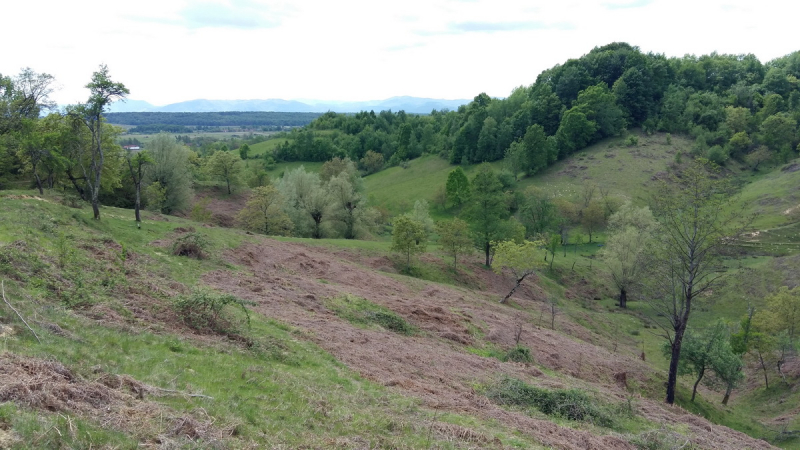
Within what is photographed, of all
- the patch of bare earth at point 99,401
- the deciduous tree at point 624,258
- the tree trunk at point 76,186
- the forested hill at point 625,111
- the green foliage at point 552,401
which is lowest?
the deciduous tree at point 624,258

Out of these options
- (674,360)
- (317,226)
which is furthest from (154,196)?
(674,360)

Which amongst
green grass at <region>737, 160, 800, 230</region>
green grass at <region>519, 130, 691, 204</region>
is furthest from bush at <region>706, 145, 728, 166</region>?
green grass at <region>737, 160, 800, 230</region>

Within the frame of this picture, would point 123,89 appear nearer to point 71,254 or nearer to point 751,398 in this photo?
point 71,254

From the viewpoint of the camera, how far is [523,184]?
90688 millimetres

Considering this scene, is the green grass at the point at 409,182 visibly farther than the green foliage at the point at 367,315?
Yes

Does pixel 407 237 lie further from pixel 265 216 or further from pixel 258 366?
pixel 258 366

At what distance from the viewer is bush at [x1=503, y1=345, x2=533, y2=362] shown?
23.6 meters

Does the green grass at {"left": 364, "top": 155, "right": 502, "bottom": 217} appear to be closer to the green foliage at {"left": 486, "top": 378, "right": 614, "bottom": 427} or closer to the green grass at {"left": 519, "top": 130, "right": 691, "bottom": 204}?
the green grass at {"left": 519, "top": 130, "right": 691, "bottom": 204}

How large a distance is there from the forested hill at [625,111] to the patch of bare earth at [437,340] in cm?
6530

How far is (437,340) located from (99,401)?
17.1 m

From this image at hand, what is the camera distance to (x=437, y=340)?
23594mm

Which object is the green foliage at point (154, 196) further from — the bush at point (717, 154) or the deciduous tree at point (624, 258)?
the bush at point (717, 154)

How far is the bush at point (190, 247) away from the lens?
25.6 metres

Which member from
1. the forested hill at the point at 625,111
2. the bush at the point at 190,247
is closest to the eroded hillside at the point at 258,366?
the bush at the point at 190,247
